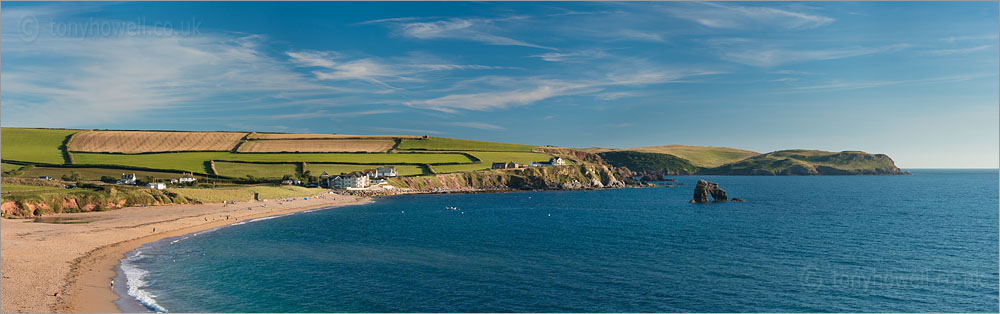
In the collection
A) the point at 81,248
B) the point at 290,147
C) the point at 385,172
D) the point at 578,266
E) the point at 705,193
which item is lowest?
the point at 578,266

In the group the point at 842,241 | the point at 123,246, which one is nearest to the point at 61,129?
the point at 123,246

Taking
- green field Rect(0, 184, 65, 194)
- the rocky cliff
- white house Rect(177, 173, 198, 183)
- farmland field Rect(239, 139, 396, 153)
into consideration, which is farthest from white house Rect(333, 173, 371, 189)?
green field Rect(0, 184, 65, 194)

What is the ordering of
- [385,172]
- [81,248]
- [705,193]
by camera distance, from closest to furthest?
[81,248]
[705,193]
[385,172]

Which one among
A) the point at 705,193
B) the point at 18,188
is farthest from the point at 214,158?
the point at 705,193

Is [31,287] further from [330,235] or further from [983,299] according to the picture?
[983,299]

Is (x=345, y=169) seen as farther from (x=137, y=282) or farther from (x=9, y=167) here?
(x=137, y=282)

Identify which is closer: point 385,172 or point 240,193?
point 240,193

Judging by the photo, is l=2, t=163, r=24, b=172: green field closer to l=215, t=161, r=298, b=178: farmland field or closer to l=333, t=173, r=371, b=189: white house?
l=215, t=161, r=298, b=178: farmland field

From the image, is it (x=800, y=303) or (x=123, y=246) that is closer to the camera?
(x=800, y=303)
